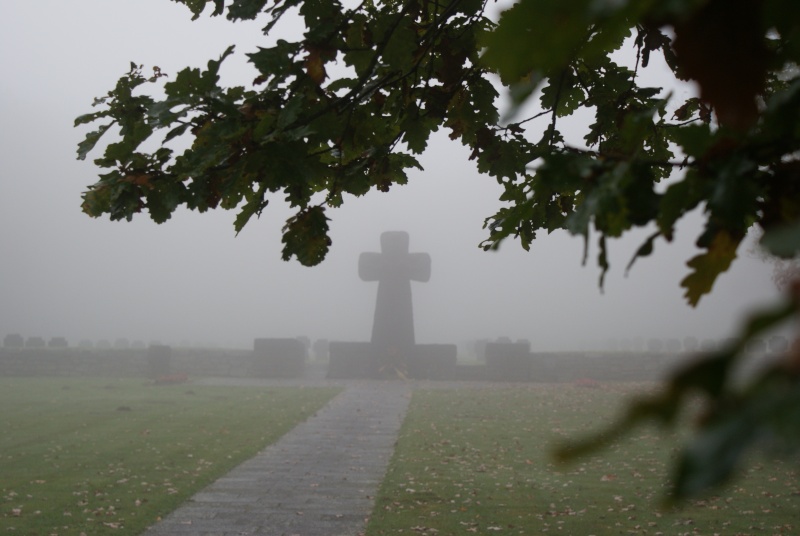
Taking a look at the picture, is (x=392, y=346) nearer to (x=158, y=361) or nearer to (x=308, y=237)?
(x=158, y=361)

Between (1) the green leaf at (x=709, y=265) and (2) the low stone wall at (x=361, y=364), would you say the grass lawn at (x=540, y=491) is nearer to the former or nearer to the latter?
(1) the green leaf at (x=709, y=265)

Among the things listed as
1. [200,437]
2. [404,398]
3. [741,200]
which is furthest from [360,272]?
[741,200]

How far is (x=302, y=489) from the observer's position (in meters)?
9.33

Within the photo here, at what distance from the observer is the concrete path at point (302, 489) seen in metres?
7.54

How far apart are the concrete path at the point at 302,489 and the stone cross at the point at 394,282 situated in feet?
52.5

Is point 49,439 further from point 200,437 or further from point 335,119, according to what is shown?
point 335,119

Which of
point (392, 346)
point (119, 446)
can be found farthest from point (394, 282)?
point (119, 446)

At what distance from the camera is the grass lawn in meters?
7.61

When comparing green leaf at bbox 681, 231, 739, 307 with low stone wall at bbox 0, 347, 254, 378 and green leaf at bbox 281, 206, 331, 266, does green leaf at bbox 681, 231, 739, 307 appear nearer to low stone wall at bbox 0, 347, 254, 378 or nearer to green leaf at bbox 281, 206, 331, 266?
green leaf at bbox 281, 206, 331, 266

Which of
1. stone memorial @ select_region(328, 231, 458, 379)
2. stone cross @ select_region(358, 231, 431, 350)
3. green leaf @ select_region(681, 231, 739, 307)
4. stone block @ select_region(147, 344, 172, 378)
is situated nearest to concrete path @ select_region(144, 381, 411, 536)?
green leaf @ select_region(681, 231, 739, 307)

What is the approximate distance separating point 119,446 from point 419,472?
5.30 meters

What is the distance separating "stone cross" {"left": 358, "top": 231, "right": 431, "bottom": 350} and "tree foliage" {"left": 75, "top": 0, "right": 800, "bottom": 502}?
2737 centimetres

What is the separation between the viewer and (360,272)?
34.2 m

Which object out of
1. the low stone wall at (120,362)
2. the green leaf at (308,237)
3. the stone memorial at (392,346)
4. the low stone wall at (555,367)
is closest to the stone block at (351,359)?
the stone memorial at (392,346)
